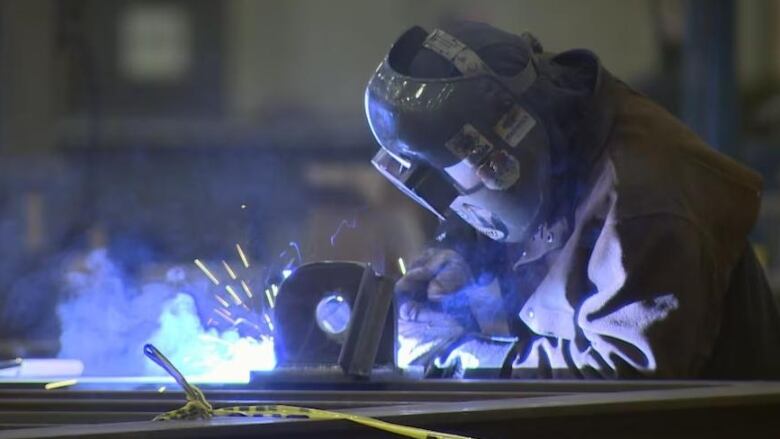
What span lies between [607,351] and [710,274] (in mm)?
158

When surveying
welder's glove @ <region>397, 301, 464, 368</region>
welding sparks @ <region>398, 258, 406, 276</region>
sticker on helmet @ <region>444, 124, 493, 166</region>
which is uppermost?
sticker on helmet @ <region>444, 124, 493, 166</region>

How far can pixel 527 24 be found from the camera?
347cm

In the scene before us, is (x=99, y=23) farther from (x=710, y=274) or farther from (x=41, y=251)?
(x=710, y=274)

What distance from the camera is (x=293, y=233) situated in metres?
2.80

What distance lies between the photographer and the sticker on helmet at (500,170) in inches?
53.0

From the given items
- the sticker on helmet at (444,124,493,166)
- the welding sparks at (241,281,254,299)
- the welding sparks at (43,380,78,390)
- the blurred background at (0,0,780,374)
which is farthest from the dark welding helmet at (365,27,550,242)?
the blurred background at (0,0,780,374)

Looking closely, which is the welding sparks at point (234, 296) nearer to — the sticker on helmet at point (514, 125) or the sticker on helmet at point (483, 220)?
the sticker on helmet at point (483, 220)

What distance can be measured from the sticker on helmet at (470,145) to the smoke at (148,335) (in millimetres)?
326

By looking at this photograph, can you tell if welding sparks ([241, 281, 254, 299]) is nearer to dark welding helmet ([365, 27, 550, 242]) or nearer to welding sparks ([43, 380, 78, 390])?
dark welding helmet ([365, 27, 550, 242])

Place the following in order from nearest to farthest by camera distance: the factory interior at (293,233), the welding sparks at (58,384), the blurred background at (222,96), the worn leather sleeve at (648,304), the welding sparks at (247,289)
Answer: the factory interior at (293,233)
the welding sparks at (58,384)
the worn leather sleeve at (648,304)
the welding sparks at (247,289)
the blurred background at (222,96)

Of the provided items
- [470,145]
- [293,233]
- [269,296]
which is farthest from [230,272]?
[293,233]

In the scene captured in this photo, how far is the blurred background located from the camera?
3629 millimetres

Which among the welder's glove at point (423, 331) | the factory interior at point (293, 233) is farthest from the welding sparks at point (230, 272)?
the welder's glove at point (423, 331)

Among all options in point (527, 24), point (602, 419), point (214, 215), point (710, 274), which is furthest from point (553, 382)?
point (527, 24)
